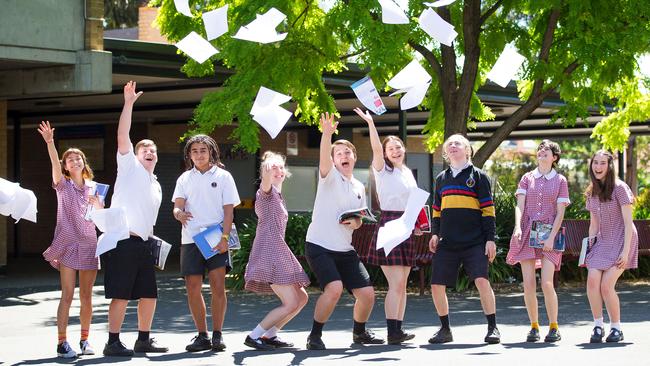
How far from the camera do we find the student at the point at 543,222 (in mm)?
10383

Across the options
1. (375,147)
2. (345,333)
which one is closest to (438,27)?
(375,147)

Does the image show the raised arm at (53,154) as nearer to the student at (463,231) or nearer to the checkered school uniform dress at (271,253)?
the checkered school uniform dress at (271,253)

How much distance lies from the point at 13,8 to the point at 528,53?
723cm

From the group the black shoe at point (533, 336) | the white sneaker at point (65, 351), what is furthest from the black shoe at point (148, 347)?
the black shoe at point (533, 336)

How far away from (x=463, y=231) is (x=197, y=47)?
2.67 meters

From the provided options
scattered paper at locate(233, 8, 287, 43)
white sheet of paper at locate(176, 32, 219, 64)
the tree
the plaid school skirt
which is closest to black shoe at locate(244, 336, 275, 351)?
the plaid school skirt

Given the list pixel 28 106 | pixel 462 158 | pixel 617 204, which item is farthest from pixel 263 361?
pixel 28 106

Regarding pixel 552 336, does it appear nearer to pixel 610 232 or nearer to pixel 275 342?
pixel 610 232

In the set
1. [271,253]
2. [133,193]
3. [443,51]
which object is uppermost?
[443,51]

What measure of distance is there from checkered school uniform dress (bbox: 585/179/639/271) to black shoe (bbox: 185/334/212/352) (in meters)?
3.28

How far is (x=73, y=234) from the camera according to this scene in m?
9.87

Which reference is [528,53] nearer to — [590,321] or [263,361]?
[590,321]

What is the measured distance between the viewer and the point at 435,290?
10289mm

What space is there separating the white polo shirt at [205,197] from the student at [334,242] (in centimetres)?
72
